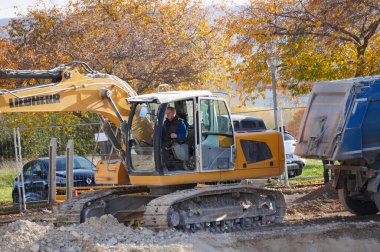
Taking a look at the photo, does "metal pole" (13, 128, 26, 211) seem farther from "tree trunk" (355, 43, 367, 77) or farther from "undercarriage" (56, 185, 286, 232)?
"tree trunk" (355, 43, 367, 77)

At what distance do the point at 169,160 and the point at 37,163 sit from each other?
8.22 m

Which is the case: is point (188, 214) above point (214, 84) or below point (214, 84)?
below

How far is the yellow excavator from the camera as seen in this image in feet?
47.2

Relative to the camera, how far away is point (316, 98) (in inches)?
651

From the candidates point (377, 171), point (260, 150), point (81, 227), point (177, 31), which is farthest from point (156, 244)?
point (177, 31)

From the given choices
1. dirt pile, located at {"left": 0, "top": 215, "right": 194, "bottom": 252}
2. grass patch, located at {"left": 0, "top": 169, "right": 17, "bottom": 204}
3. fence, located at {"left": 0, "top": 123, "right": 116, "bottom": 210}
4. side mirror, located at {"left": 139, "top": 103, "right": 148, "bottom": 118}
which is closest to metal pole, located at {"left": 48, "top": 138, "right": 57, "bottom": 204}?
fence, located at {"left": 0, "top": 123, "right": 116, "bottom": 210}

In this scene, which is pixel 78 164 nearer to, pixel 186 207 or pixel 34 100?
pixel 186 207

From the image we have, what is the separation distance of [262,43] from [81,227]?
11357 millimetres

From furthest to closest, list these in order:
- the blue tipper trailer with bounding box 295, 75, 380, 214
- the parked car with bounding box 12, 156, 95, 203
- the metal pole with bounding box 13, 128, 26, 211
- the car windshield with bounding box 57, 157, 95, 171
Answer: the car windshield with bounding box 57, 157, 95, 171 < the parked car with bounding box 12, 156, 95, 203 < the metal pole with bounding box 13, 128, 26, 211 < the blue tipper trailer with bounding box 295, 75, 380, 214

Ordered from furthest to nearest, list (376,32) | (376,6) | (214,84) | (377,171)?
(214,84)
(376,32)
(376,6)
(377,171)

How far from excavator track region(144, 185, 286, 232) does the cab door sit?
451 millimetres

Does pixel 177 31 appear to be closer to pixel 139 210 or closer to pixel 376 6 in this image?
pixel 376 6

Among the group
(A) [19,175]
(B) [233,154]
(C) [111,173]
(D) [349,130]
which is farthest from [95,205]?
(A) [19,175]

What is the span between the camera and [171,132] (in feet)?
47.9
